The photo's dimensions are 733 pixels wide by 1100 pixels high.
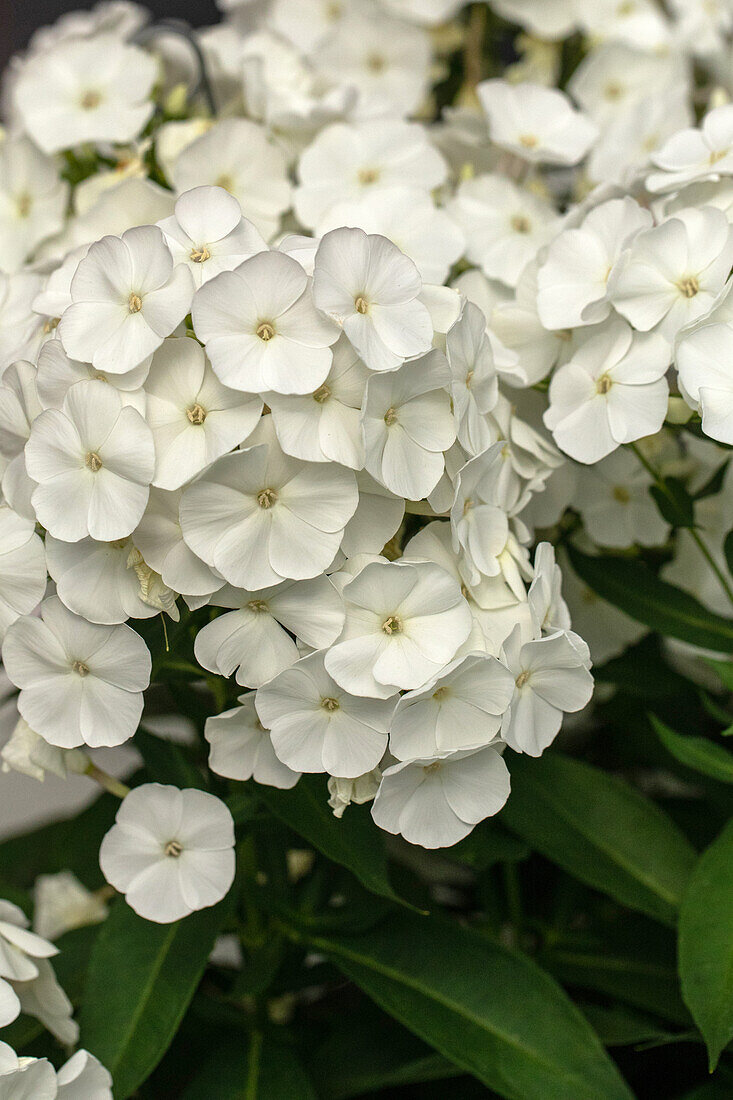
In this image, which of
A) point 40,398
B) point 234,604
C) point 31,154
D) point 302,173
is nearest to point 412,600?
point 234,604

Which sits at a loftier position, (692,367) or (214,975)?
(692,367)

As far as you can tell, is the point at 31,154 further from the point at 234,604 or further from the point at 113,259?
the point at 234,604

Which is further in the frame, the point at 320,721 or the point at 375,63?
the point at 375,63

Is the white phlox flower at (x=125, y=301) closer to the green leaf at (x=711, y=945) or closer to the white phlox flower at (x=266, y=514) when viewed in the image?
the white phlox flower at (x=266, y=514)

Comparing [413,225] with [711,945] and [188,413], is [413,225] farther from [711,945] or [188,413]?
[711,945]

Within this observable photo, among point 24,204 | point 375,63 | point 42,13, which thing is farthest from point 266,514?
point 42,13

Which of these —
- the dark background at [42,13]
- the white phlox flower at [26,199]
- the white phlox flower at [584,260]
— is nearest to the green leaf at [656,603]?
the white phlox flower at [584,260]
